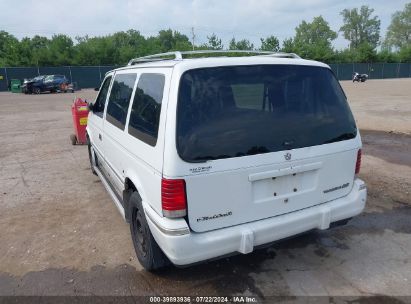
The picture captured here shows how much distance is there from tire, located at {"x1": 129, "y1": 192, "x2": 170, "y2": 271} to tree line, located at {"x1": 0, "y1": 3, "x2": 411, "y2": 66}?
164ft

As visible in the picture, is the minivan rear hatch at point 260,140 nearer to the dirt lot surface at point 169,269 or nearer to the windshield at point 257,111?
the windshield at point 257,111

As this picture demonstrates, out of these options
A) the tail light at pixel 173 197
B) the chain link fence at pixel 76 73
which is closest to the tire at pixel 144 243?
the tail light at pixel 173 197

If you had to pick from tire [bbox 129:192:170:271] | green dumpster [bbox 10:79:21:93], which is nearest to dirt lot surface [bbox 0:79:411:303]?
tire [bbox 129:192:170:271]

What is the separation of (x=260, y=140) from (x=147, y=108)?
1.03 m

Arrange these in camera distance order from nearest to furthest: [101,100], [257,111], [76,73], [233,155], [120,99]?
[233,155], [257,111], [120,99], [101,100], [76,73]

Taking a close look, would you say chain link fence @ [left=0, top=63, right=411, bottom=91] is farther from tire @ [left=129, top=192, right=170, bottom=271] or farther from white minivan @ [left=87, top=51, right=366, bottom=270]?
white minivan @ [left=87, top=51, right=366, bottom=270]

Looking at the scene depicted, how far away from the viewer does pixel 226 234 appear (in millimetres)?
2781

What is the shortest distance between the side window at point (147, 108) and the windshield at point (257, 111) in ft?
0.98

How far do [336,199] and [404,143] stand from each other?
21.3 feet

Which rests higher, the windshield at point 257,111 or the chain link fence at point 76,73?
the windshield at point 257,111

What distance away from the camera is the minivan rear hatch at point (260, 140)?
2676 mm

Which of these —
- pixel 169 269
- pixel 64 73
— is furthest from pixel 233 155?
pixel 64 73

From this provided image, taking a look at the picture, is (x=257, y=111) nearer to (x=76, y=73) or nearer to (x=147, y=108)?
(x=147, y=108)

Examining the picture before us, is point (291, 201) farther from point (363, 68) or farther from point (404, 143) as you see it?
point (363, 68)
